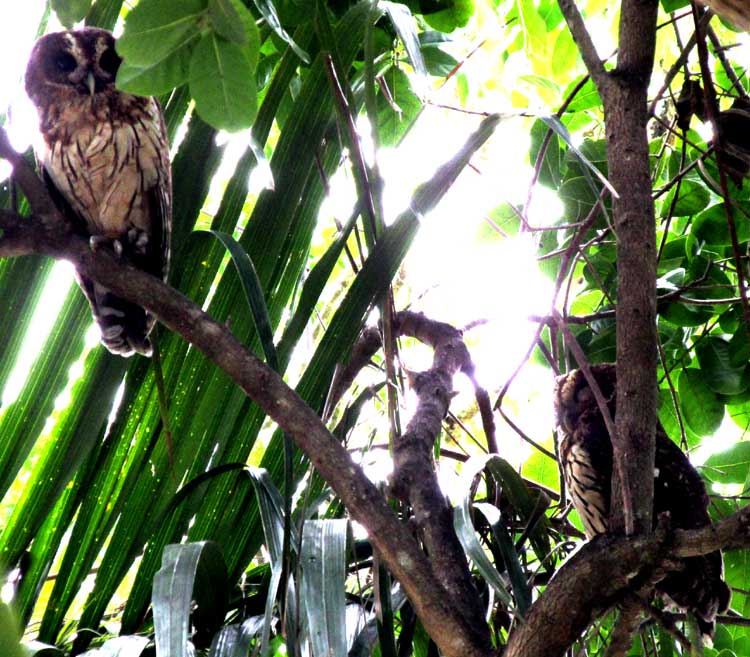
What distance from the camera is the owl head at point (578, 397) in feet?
9.60

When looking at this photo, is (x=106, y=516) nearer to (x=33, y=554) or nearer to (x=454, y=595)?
(x=33, y=554)

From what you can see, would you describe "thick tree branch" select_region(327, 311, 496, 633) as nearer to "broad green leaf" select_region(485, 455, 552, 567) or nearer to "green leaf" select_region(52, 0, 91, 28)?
"broad green leaf" select_region(485, 455, 552, 567)

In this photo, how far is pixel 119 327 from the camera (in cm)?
176

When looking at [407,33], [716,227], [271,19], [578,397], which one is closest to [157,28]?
[271,19]

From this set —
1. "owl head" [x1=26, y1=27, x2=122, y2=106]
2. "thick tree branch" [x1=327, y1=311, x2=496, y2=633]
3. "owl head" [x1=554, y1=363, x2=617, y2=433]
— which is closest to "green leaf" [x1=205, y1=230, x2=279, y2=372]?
"thick tree branch" [x1=327, y1=311, x2=496, y2=633]

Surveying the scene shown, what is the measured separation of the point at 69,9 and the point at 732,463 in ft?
6.67

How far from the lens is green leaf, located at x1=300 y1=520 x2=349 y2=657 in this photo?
3.79ft

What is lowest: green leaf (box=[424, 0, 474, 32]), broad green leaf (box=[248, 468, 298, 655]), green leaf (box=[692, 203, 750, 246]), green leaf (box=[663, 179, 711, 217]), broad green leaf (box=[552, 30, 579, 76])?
broad green leaf (box=[248, 468, 298, 655])

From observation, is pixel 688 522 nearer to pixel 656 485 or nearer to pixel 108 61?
pixel 656 485

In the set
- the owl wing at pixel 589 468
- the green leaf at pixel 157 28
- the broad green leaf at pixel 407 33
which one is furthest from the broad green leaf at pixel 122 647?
the owl wing at pixel 589 468

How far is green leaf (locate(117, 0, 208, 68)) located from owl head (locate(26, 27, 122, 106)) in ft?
4.62

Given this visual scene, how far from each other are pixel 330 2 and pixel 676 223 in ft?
4.65

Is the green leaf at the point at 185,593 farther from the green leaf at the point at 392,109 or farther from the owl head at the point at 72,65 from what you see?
the owl head at the point at 72,65

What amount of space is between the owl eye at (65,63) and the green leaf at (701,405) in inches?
73.9
